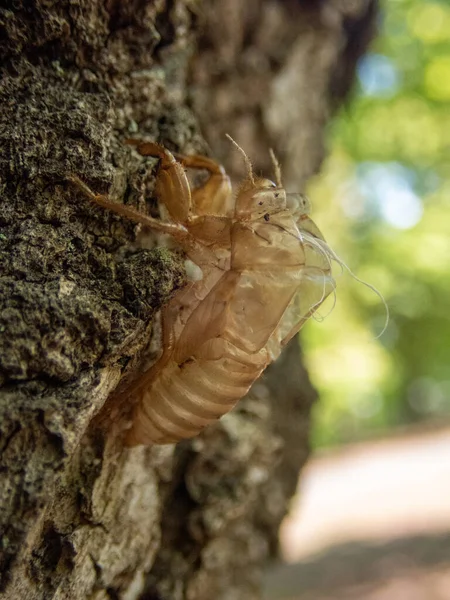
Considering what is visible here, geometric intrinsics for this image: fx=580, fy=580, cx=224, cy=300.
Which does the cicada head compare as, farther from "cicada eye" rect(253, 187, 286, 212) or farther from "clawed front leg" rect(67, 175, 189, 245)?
"clawed front leg" rect(67, 175, 189, 245)

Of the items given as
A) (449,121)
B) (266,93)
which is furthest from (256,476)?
(449,121)

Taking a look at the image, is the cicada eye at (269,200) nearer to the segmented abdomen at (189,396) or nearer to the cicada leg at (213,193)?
the cicada leg at (213,193)

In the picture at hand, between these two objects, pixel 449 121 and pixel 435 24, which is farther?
pixel 449 121

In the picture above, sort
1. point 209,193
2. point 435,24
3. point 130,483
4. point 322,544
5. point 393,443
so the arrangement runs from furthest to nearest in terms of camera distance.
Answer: point 393,443 → point 435,24 → point 322,544 → point 209,193 → point 130,483

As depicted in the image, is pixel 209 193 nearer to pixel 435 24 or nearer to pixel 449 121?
pixel 435 24

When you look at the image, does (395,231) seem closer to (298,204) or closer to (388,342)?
(388,342)

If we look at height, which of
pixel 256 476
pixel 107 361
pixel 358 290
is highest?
pixel 107 361
